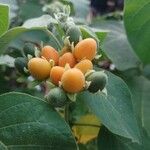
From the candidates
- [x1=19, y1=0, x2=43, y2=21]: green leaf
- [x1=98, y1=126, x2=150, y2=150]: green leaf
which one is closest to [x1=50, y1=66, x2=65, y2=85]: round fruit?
[x1=98, y1=126, x2=150, y2=150]: green leaf

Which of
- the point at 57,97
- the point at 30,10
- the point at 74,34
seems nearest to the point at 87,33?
the point at 74,34

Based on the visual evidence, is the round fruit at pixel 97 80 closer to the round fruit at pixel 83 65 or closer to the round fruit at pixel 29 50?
the round fruit at pixel 83 65

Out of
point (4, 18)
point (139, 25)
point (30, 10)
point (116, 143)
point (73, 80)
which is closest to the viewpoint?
point (73, 80)

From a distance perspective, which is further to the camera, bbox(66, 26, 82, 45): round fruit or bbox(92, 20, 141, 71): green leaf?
bbox(92, 20, 141, 71): green leaf

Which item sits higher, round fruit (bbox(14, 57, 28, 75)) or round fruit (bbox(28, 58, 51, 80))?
round fruit (bbox(28, 58, 51, 80))

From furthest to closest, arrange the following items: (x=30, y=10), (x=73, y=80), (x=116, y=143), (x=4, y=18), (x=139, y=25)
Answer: (x=30, y=10)
(x=139, y=25)
(x=116, y=143)
(x=4, y=18)
(x=73, y=80)

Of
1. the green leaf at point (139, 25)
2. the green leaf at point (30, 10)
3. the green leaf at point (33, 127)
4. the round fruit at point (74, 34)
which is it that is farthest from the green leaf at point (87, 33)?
the green leaf at point (30, 10)

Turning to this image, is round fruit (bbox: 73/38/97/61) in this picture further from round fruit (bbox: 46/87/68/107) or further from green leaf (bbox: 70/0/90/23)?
green leaf (bbox: 70/0/90/23)

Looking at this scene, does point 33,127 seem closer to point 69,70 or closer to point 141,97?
point 69,70
